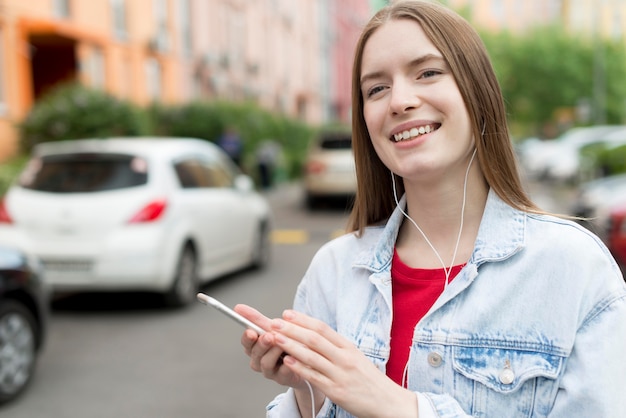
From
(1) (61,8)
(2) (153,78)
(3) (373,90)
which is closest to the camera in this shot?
(3) (373,90)

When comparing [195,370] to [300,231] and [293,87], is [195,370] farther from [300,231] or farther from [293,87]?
[293,87]

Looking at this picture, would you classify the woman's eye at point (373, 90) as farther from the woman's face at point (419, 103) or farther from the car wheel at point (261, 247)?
the car wheel at point (261, 247)

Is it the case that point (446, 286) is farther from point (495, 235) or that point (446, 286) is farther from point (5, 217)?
point (5, 217)

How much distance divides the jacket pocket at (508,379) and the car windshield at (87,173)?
645 centimetres

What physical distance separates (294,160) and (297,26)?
18468 mm

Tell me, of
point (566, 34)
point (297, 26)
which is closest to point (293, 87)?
point (297, 26)

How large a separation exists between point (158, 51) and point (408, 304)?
78.0 ft

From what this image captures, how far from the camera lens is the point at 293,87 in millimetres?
45875

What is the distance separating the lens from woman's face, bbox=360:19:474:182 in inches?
65.9

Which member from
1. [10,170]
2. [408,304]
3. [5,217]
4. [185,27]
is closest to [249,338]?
[408,304]

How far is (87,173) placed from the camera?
7699 millimetres

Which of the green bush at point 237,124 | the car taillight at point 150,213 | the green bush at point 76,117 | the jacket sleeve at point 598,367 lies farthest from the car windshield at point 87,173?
the green bush at point 237,124

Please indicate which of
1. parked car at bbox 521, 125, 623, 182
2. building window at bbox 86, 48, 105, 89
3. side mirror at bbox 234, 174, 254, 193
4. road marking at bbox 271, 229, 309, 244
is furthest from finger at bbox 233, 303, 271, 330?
parked car at bbox 521, 125, 623, 182

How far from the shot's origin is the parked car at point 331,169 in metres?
17.4
